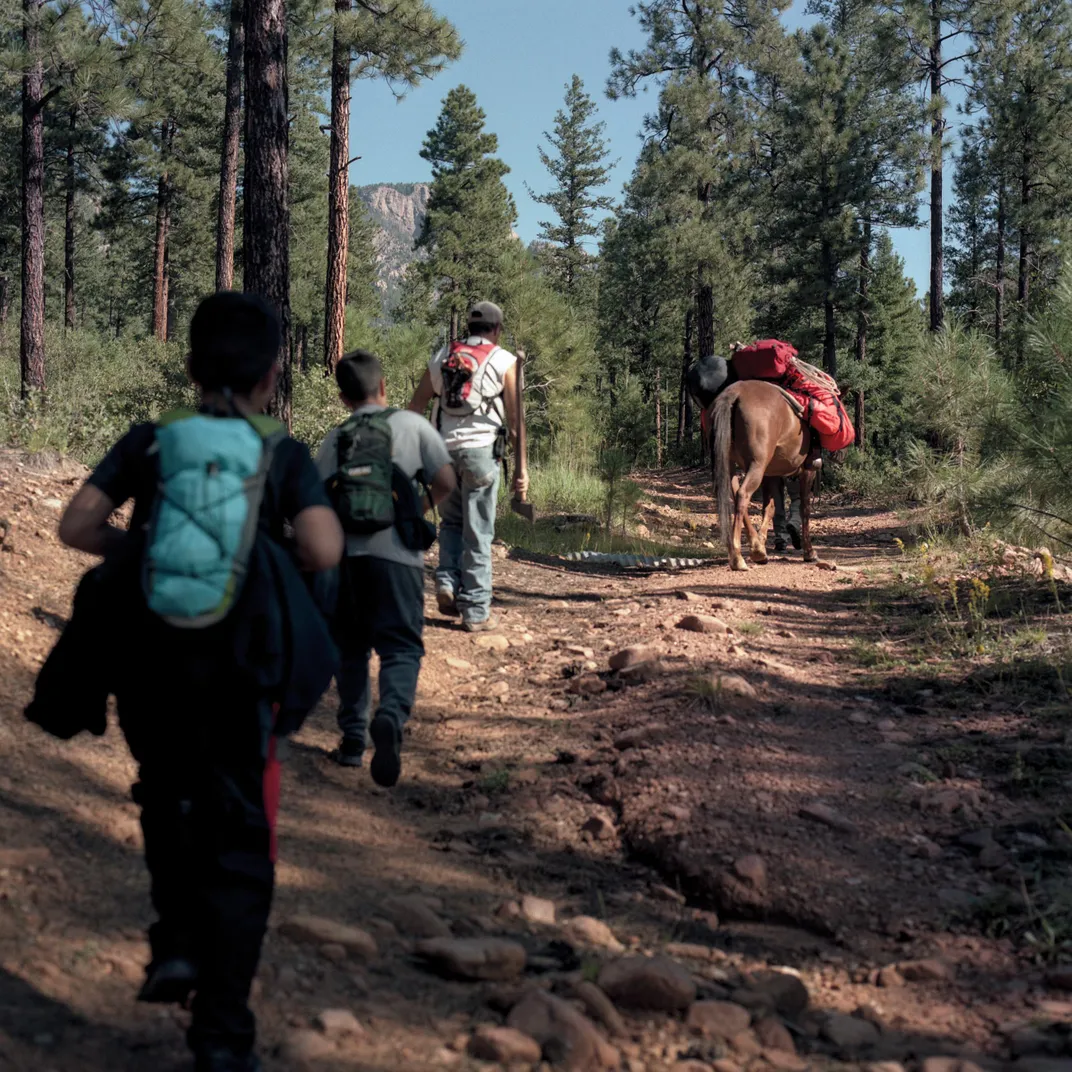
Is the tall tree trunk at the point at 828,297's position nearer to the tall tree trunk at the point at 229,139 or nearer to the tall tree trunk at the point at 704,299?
the tall tree trunk at the point at 704,299

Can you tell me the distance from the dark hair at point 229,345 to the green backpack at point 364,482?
6.26 feet

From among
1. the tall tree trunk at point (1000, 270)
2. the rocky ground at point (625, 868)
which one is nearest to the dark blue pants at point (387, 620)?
the rocky ground at point (625, 868)

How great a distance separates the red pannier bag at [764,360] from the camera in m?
11.1

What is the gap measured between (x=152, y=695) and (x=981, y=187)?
129ft

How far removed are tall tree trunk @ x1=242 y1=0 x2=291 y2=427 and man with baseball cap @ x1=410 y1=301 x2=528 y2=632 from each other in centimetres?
260

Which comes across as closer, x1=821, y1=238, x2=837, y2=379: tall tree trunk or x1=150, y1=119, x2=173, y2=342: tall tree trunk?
x1=821, y1=238, x2=837, y2=379: tall tree trunk

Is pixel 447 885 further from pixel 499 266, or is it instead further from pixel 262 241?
pixel 499 266

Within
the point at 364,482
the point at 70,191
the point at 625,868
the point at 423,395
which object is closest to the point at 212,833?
the point at 625,868

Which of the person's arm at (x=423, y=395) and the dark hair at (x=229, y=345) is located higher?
the person's arm at (x=423, y=395)

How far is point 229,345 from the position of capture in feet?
8.07

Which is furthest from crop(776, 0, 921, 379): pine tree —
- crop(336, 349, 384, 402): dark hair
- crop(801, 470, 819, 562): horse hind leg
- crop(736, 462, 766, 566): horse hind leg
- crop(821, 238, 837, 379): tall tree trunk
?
crop(336, 349, 384, 402): dark hair

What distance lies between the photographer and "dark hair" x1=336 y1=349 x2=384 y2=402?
4.67 meters

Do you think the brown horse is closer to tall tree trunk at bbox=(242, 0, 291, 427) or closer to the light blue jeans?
the light blue jeans

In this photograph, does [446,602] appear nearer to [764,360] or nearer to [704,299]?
[764,360]
